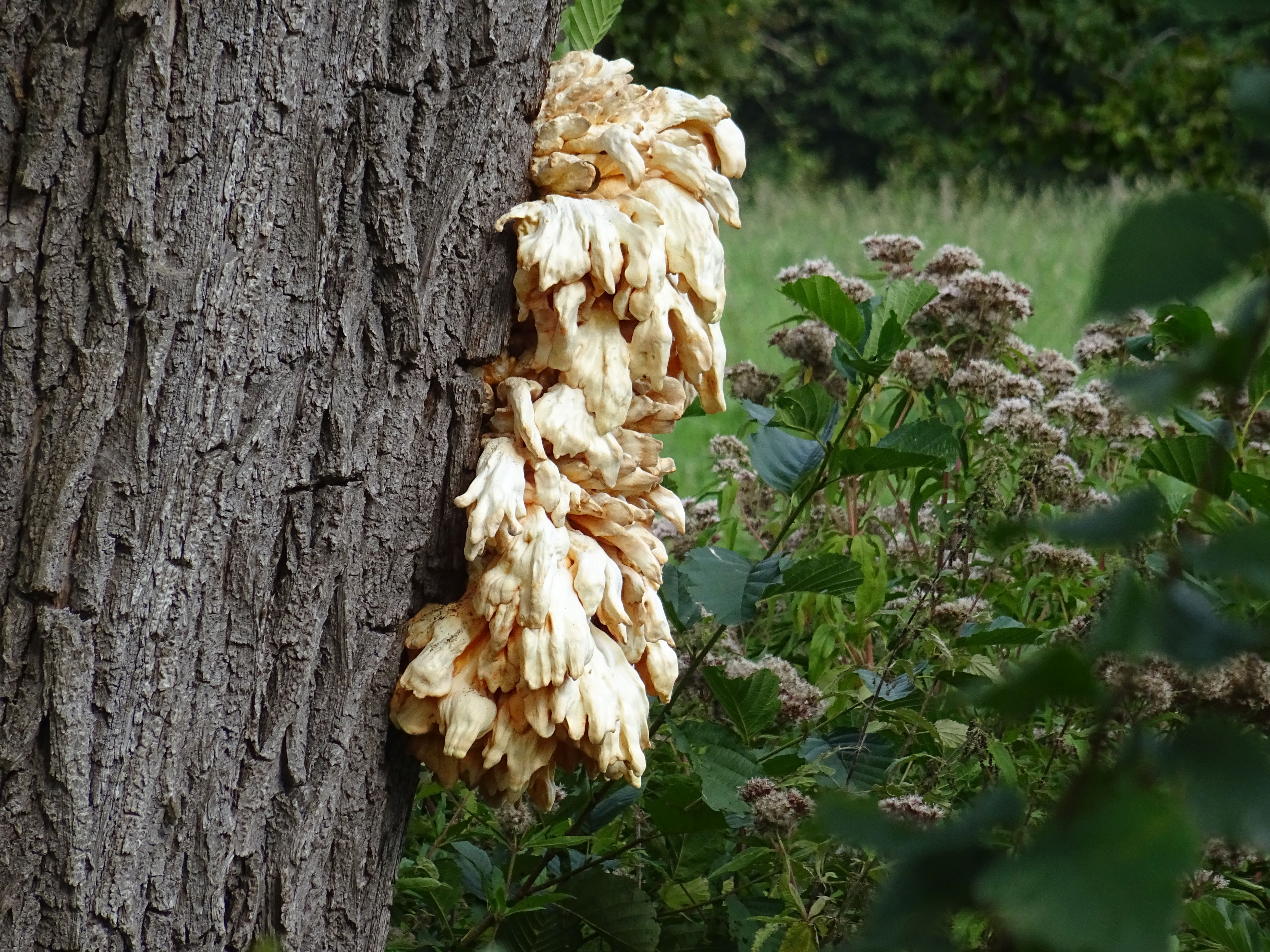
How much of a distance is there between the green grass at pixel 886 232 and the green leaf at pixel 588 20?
2.06 metres

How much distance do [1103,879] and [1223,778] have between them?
4.0 inches

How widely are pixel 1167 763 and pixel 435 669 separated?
33.1 inches

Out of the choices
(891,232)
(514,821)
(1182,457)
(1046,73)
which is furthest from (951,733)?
(1046,73)

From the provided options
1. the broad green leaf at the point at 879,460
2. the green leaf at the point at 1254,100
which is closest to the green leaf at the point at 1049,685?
the green leaf at the point at 1254,100

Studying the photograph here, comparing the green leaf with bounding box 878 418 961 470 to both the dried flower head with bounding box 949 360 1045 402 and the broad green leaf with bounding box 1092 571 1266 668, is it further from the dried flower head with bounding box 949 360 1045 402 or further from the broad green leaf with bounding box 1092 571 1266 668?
the broad green leaf with bounding box 1092 571 1266 668

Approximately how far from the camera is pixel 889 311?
5.85 ft

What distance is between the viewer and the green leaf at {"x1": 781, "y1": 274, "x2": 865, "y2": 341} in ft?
5.90

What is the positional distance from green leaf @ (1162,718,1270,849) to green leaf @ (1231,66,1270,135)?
0.28 m

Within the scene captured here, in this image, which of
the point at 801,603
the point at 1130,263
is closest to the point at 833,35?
the point at 801,603

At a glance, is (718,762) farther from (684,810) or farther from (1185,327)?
(1185,327)

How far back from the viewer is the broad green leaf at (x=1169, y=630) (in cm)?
53

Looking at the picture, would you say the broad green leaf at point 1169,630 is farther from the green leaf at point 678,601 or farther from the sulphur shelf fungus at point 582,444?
the green leaf at point 678,601

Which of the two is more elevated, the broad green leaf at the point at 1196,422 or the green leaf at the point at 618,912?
the broad green leaf at the point at 1196,422

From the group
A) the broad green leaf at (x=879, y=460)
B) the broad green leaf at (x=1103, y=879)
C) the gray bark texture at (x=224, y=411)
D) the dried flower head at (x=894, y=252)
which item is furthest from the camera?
the dried flower head at (x=894, y=252)
